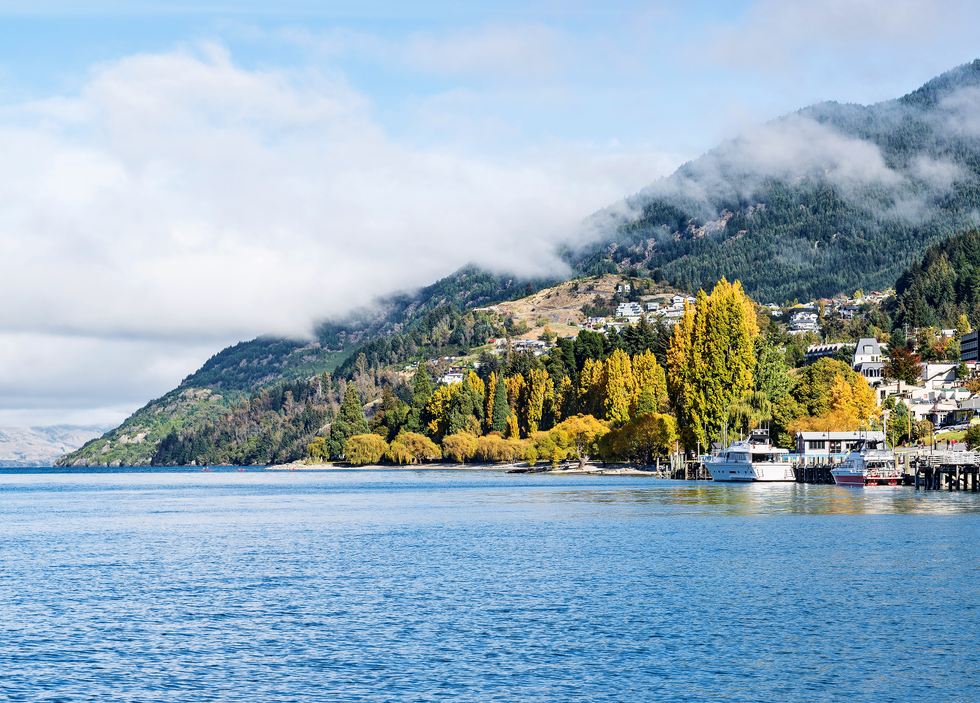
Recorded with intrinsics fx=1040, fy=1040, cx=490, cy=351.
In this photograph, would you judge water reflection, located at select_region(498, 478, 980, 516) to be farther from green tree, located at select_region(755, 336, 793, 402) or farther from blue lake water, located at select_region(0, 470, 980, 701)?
green tree, located at select_region(755, 336, 793, 402)

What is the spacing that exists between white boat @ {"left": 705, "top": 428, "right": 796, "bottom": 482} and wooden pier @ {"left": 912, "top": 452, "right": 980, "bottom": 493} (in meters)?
24.8

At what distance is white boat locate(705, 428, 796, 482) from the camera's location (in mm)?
151000

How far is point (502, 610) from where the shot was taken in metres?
44.8

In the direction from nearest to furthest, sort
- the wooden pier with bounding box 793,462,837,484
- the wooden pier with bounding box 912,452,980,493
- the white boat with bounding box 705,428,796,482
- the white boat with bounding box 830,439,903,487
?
the wooden pier with bounding box 912,452,980,493, the white boat with bounding box 830,439,903,487, the wooden pier with bounding box 793,462,837,484, the white boat with bounding box 705,428,796,482

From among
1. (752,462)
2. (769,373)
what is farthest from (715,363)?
(752,462)

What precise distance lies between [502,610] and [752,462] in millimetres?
112778

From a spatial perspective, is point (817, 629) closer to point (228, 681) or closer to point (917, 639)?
point (917, 639)

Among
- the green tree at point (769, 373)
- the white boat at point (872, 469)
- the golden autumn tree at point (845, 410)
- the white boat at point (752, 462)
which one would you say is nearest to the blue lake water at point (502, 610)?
the white boat at point (872, 469)

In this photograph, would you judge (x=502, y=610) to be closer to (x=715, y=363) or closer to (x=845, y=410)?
(x=715, y=363)

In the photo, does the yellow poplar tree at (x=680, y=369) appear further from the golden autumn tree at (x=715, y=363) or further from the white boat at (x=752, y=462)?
the white boat at (x=752, y=462)

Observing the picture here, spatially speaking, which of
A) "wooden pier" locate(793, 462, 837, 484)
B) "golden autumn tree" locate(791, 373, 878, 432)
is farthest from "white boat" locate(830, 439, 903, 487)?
"golden autumn tree" locate(791, 373, 878, 432)

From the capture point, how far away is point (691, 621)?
4238cm

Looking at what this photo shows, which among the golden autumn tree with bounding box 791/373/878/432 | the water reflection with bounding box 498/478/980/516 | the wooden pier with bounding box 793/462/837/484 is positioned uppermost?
the golden autumn tree with bounding box 791/373/878/432

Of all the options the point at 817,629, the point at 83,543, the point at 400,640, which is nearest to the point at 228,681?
the point at 400,640
